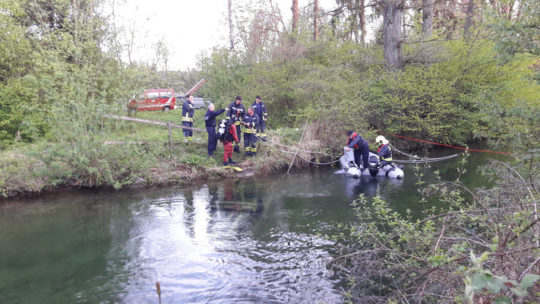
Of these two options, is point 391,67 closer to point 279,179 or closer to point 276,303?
point 279,179

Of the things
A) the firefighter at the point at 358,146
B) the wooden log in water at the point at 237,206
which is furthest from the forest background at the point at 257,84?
the wooden log in water at the point at 237,206

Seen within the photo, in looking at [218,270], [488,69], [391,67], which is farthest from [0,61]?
[488,69]

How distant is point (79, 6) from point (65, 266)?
12112mm

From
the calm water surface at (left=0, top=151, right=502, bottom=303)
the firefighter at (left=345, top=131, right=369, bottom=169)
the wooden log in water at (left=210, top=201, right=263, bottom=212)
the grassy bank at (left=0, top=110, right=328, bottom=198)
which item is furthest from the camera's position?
the firefighter at (left=345, top=131, right=369, bottom=169)

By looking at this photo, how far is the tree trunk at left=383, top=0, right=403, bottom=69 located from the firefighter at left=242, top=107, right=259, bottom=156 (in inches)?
310

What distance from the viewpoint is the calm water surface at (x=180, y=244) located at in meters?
5.15

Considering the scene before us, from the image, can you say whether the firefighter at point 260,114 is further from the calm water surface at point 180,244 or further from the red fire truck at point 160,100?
the red fire truck at point 160,100

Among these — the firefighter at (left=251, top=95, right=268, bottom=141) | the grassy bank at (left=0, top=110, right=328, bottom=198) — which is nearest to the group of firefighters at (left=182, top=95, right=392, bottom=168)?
the firefighter at (left=251, top=95, right=268, bottom=141)

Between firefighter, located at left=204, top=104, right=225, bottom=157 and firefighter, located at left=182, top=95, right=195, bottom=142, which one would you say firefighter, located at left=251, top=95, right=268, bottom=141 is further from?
firefighter, located at left=182, top=95, right=195, bottom=142

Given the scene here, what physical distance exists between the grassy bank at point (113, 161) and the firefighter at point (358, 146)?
2300 millimetres

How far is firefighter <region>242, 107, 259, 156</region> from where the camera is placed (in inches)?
508

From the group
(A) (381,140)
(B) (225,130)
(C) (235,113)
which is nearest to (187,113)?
(C) (235,113)

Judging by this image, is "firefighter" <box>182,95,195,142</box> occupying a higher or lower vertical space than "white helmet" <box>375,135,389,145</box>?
higher

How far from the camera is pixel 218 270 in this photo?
5.71 meters
